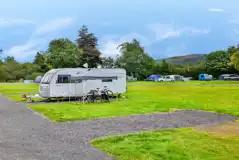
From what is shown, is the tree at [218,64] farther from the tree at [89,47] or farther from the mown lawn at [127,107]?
the mown lawn at [127,107]

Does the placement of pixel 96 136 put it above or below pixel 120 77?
below

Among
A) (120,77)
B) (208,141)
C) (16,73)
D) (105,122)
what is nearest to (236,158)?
(208,141)

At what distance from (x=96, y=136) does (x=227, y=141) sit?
2.94 m

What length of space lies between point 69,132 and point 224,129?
4.06 meters

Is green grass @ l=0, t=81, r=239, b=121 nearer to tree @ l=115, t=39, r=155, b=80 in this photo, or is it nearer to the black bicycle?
the black bicycle

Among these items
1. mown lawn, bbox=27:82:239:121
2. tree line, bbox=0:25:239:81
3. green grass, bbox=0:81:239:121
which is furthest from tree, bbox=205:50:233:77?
mown lawn, bbox=27:82:239:121

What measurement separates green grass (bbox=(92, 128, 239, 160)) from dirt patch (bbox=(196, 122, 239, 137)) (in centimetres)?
34

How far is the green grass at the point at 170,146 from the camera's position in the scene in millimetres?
5656

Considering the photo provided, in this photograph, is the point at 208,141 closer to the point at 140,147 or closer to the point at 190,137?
the point at 190,137

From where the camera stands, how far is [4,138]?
7328 millimetres

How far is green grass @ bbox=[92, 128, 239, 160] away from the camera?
566 centimetres

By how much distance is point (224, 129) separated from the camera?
27.8ft

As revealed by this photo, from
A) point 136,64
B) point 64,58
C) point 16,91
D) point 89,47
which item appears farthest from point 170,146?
point 89,47

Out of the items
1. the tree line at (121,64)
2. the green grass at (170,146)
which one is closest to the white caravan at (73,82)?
the green grass at (170,146)
